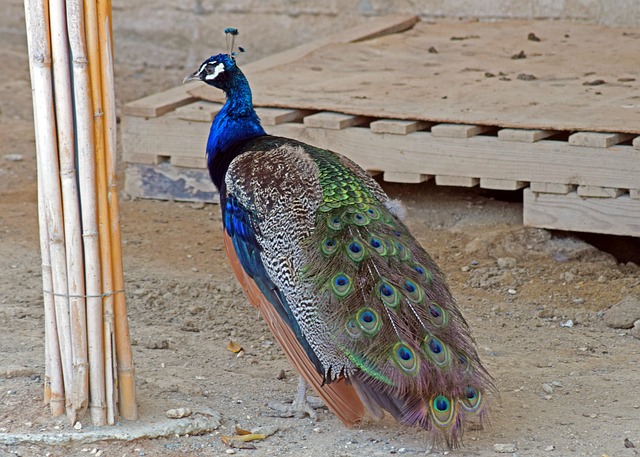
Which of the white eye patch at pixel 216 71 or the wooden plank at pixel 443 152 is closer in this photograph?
the white eye patch at pixel 216 71

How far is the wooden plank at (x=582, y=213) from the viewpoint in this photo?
17.6 ft

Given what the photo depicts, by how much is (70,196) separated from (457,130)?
2.66m

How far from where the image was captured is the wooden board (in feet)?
18.8

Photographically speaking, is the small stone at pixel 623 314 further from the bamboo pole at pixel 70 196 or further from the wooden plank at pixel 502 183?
the bamboo pole at pixel 70 196

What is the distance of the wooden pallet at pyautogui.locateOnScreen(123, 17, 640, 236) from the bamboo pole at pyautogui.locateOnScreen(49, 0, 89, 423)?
103 inches

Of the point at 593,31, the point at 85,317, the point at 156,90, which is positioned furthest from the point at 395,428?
the point at 156,90

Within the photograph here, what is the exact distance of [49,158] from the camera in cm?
346

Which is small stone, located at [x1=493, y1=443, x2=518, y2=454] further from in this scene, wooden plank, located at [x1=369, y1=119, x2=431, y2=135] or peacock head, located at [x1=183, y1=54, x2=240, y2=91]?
wooden plank, located at [x1=369, y1=119, x2=431, y2=135]

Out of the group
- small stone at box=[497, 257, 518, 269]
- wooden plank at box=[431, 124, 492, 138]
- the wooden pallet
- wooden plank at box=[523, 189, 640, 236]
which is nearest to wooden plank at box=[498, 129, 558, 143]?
the wooden pallet

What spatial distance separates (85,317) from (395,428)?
1127mm

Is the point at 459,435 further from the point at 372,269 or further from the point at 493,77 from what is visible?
the point at 493,77

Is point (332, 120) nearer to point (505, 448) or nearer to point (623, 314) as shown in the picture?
point (623, 314)

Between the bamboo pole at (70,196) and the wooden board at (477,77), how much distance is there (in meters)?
2.67

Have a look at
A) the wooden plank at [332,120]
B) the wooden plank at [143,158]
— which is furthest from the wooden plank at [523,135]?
the wooden plank at [143,158]
